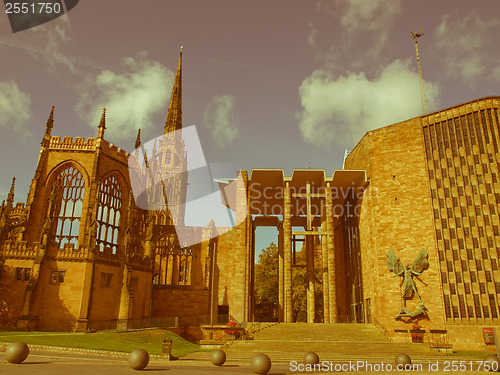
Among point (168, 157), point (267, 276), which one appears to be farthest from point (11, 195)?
point (267, 276)

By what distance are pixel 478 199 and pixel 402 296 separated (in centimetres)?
1075

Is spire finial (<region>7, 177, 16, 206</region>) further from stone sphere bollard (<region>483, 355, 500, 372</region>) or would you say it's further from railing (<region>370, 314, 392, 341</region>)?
stone sphere bollard (<region>483, 355, 500, 372</region>)

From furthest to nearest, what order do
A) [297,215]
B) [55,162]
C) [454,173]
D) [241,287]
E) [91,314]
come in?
[297,215], [55,162], [241,287], [454,173], [91,314]

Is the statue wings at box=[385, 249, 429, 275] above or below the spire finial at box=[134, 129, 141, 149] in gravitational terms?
below

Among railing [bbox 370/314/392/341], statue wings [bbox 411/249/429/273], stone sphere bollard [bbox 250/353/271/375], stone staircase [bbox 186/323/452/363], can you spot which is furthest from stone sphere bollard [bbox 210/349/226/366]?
statue wings [bbox 411/249/429/273]

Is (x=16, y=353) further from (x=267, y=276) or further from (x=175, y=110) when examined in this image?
(x=175, y=110)

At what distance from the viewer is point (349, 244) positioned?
44.8 meters

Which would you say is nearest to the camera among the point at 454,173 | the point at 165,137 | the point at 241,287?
the point at 454,173

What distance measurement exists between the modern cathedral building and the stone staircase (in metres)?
3.89

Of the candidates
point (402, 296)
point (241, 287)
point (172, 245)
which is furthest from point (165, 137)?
point (402, 296)

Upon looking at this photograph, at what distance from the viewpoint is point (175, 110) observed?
246 ft

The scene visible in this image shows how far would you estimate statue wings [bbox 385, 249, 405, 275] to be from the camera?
33594 millimetres

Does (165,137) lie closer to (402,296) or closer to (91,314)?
(91,314)

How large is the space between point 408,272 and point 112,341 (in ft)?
78.8
